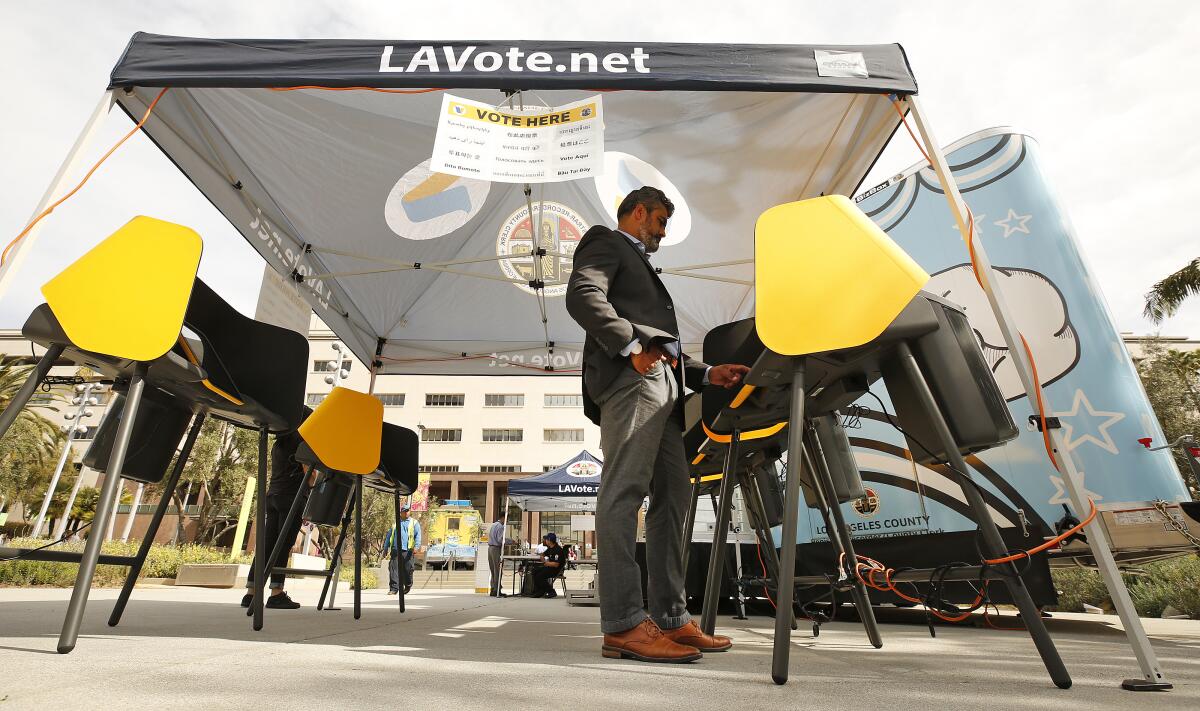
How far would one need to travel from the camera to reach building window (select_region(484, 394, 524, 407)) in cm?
3934

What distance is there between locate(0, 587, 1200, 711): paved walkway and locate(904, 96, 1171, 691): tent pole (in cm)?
9

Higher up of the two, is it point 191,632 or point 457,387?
point 457,387

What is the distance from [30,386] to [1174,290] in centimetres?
2166

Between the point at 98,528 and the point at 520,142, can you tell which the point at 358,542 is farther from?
the point at 520,142

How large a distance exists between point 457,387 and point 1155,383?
111 feet

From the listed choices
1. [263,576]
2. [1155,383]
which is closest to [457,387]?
[1155,383]

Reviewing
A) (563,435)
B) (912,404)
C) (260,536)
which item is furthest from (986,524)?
(563,435)

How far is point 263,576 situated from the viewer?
8.34 ft

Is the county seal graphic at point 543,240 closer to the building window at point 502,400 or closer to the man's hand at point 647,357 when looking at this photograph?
the man's hand at point 647,357

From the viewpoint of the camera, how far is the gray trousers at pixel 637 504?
1.97m

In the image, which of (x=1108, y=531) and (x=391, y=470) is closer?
(x=1108, y=531)

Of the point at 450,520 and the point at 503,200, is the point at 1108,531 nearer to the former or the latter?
the point at 503,200

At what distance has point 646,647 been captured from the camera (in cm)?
184

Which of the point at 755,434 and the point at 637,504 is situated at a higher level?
the point at 755,434
